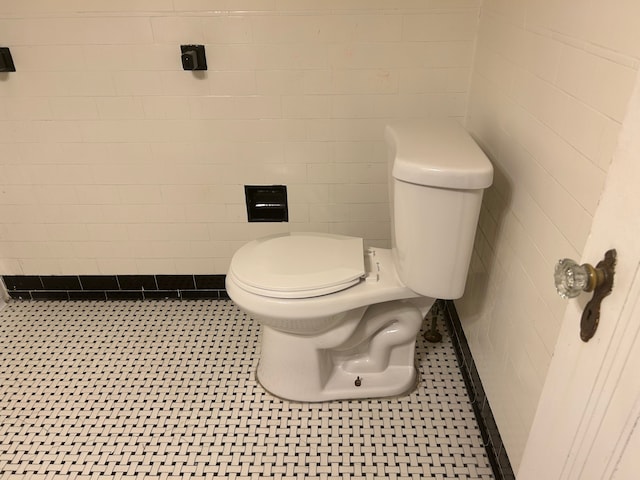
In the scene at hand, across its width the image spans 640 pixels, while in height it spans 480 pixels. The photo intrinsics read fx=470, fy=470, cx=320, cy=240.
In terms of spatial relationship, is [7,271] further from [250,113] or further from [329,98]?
[329,98]

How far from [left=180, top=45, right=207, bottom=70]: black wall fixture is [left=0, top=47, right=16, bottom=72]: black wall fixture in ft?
1.96

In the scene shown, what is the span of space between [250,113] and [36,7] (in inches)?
30.3

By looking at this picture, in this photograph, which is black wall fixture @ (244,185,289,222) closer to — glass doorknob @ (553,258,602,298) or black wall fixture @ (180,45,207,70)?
black wall fixture @ (180,45,207,70)

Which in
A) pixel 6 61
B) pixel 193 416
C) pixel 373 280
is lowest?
pixel 193 416

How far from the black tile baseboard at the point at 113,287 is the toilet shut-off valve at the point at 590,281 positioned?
1.65 metres

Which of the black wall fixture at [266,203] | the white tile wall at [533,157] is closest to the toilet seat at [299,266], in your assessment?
the black wall fixture at [266,203]

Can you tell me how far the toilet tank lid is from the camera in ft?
3.69

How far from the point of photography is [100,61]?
163 centimetres

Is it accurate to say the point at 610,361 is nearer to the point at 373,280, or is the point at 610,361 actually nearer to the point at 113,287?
the point at 373,280

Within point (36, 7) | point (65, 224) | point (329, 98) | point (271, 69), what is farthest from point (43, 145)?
point (329, 98)

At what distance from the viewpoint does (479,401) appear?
1.51 m

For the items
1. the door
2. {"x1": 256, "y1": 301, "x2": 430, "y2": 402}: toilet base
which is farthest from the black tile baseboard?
the door

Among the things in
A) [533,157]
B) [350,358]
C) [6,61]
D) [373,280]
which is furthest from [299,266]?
[6,61]

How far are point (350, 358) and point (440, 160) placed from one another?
78 centimetres
